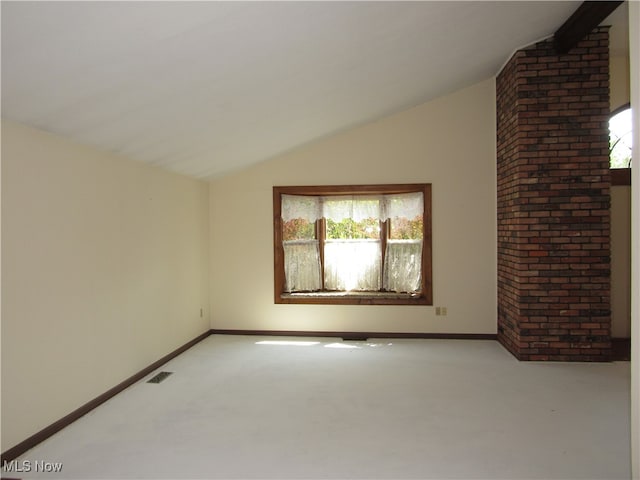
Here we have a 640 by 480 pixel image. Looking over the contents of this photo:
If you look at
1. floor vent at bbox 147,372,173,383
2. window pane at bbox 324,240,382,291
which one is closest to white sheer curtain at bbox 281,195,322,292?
window pane at bbox 324,240,382,291

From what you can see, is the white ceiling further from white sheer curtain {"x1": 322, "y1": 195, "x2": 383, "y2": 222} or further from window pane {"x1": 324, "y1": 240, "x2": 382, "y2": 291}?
window pane {"x1": 324, "y1": 240, "x2": 382, "y2": 291}

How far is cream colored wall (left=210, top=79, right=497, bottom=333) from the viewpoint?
16.5ft

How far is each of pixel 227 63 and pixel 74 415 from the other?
99.0 inches

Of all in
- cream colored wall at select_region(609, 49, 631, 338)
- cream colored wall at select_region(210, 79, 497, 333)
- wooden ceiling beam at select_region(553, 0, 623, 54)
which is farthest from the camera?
cream colored wall at select_region(210, 79, 497, 333)

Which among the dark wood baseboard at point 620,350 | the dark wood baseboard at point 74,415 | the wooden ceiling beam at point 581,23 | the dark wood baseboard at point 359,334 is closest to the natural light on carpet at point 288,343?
the dark wood baseboard at point 359,334

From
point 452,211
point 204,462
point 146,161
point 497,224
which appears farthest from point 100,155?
point 497,224

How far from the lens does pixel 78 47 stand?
1896mm

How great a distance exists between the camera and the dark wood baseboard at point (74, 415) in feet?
7.88

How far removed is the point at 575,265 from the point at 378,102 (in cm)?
248

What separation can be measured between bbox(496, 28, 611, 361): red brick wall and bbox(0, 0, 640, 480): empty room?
21 millimetres

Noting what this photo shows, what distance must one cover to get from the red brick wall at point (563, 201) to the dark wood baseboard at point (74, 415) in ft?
11.5

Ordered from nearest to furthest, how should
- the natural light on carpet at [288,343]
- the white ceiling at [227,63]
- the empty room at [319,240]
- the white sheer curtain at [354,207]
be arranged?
the white ceiling at [227,63]
the empty room at [319,240]
the natural light on carpet at [288,343]
the white sheer curtain at [354,207]

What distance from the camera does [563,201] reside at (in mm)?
4105

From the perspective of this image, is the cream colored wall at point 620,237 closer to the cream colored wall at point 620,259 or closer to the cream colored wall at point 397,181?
the cream colored wall at point 620,259
